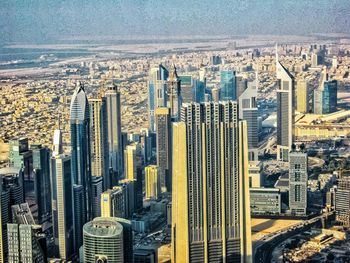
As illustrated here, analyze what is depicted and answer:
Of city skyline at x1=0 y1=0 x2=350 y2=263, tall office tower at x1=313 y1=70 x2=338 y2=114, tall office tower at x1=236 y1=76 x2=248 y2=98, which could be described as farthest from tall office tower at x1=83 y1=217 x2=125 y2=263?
tall office tower at x1=313 y1=70 x2=338 y2=114

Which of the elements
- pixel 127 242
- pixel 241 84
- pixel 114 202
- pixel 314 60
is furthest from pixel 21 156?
pixel 314 60

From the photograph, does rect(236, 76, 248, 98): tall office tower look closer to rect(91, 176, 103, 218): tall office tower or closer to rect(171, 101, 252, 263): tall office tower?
rect(91, 176, 103, 218): tall office tower

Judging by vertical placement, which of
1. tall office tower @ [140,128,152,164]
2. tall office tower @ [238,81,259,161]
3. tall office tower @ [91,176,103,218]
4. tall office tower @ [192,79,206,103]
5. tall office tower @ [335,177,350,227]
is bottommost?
tall office tower @ [335,177,350,227]

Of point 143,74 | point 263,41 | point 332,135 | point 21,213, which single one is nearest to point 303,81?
point 332,135

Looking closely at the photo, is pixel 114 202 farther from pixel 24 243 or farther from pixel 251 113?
pixel 251 113

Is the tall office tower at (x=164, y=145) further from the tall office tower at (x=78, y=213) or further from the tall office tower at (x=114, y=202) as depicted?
the tall office tower at (x=78, y=213)

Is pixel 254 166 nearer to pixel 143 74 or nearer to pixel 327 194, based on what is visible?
pixel 327 194
